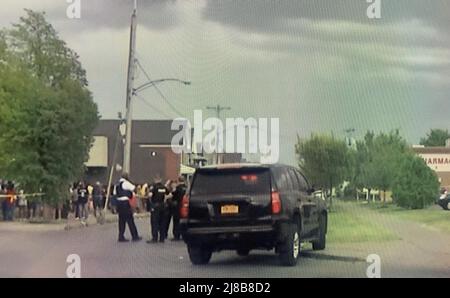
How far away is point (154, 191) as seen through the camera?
10352mm

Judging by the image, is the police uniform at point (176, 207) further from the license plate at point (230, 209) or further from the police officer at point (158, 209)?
the license plate at point (230, 209)

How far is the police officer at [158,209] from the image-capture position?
969 centimetres

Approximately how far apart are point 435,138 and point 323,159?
1001 mm

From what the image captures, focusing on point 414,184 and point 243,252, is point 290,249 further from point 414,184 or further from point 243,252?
point 414,184

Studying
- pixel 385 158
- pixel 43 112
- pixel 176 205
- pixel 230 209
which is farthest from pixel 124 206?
pixel 385 158

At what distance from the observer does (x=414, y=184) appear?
9.38 meters

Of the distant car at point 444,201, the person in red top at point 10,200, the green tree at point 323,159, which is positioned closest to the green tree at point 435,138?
the distant car at point 444,201

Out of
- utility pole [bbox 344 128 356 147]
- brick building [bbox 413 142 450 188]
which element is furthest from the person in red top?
brick building [bbox 413 142 450 188]

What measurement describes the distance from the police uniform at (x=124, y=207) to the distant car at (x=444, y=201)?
2700mm

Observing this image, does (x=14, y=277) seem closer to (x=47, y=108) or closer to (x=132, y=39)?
(x=47, y=108)

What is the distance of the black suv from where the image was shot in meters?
9.41

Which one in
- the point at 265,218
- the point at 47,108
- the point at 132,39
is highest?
the point at 132,39
